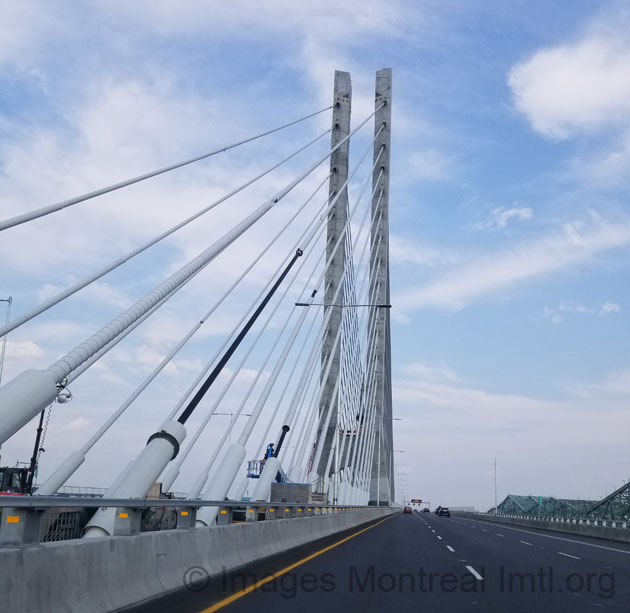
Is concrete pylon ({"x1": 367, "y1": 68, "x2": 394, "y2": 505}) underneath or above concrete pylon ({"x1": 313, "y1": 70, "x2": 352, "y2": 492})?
above


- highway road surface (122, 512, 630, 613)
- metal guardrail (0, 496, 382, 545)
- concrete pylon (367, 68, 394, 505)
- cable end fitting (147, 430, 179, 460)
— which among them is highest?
concrete pylon (367, 68, 394, 505)

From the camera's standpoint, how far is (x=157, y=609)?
27.7 feet

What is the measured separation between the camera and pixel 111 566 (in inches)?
326

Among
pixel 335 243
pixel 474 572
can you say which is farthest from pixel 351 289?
→ pixel 474 572

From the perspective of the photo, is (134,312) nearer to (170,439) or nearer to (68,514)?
(170,439)

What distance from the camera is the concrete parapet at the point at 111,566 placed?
655 centimetres

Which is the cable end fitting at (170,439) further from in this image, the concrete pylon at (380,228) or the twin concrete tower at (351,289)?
the concrete pylon at (380,228)

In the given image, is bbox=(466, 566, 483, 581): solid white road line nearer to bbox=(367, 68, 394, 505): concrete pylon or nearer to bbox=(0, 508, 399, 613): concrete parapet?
bbox=(0, 508, 399, 613): concrete parapet

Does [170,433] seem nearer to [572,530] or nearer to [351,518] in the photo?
[351,518]

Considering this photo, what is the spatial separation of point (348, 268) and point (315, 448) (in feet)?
26.3

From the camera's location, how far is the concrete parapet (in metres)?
6.55

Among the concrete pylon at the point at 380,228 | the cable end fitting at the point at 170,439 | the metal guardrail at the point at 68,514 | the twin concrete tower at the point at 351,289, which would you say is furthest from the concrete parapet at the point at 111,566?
the concrete pylon at the point at 380,228

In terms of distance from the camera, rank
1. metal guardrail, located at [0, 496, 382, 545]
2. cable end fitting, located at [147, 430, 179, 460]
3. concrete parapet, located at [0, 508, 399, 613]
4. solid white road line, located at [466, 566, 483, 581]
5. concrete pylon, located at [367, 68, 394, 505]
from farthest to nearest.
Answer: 1. concrete pylon, located at [367, 68, 394, 505]
2. solid white road line, located at [466, 566, 483, 581]
3. cable end fitting, located at [147, 430, 179, 460]
4. metal guardrail, located at [0, 496, 382, 545]
5. concrete parapet, located at [0, 508, 399, 613]

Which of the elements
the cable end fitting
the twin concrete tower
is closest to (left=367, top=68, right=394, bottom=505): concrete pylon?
the twin concrete tower
